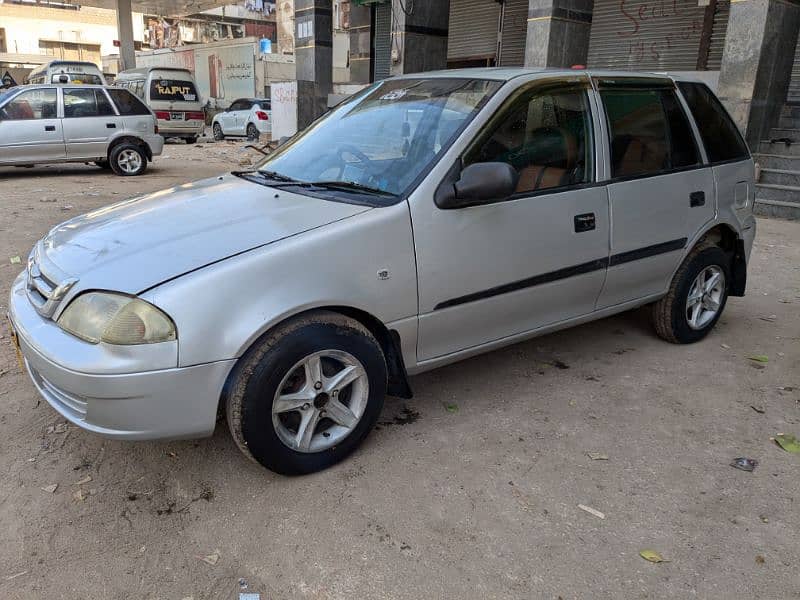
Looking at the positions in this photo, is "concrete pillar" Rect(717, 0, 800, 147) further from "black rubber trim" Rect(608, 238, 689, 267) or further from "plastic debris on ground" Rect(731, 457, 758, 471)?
"plastic debris on ground" Rect(731, 457, 758, 471)

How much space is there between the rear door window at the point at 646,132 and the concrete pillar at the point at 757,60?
6.57 meters

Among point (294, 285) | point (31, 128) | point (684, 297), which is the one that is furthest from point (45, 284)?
point (31, 128)

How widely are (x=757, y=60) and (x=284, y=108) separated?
12613 mm

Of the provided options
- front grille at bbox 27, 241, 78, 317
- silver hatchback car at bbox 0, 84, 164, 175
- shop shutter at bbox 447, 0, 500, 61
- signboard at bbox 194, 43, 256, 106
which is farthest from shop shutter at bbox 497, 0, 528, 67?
signboard at bbox 194, 43, 256, 106

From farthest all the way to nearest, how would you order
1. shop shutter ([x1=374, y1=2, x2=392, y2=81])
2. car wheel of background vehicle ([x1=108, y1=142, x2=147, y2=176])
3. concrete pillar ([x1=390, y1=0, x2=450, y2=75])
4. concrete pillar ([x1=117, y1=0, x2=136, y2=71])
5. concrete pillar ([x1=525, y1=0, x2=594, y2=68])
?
concrete pillar ([x1=117, y1=0, x2=136, y2=71]) < shop shutter ([x1=374, y1=2, x2=392, y2=81]) < concrete pillar ([x1=390, y1=0, x2=450, y2=75]) < car wheel of background vehicle ([x1=108, y1=142, x2=147, y2=176]) < concrete pillar ([x1=525, y1=0, x2=594, y2=68])

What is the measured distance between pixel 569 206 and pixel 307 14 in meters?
16.7

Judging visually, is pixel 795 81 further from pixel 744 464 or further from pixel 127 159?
pixel 127 159

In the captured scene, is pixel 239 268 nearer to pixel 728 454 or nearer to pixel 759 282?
pixel 728 454

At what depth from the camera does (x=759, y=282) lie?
6121 millimetres

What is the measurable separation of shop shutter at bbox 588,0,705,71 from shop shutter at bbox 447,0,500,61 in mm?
3531

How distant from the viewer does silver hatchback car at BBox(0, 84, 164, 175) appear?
10.9 meters

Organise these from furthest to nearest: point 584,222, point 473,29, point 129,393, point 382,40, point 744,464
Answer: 1. point 382,40
2. point 473,29
3. point 584,222
4. point 744,464
5. point 129,393

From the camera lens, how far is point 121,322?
242cm

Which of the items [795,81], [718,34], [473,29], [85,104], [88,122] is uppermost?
[473,29]
